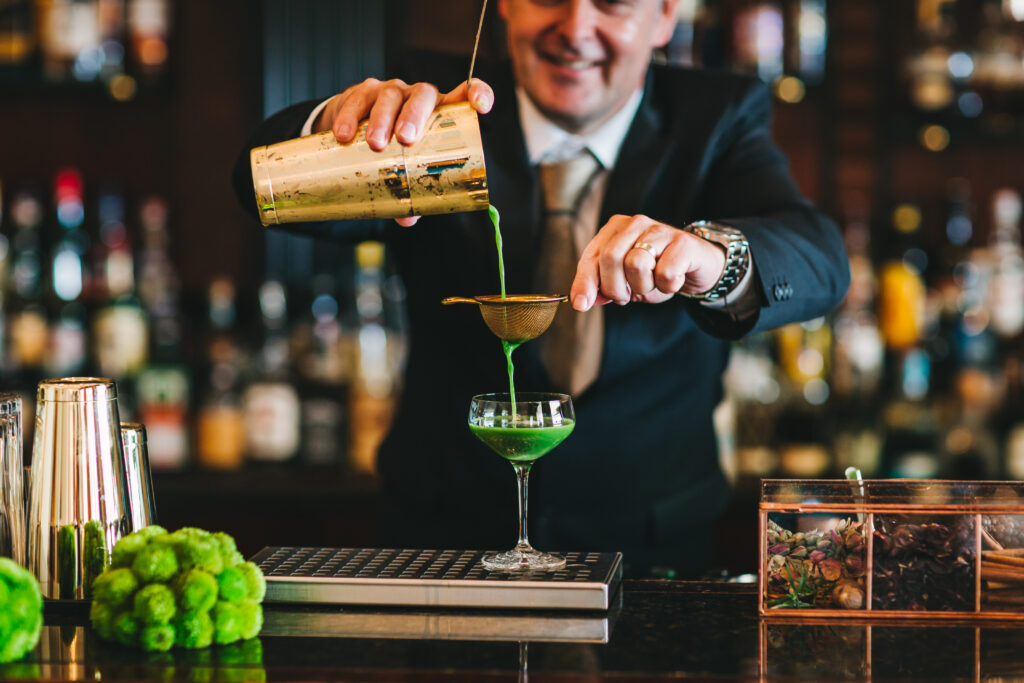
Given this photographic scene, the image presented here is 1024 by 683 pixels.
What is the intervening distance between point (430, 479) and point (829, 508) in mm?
A: 902

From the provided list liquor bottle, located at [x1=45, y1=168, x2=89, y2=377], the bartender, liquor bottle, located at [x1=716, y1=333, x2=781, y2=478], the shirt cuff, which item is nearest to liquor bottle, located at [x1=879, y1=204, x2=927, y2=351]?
liquor bottle, located at [x1=716, y1=333, x2=781, y2=478]

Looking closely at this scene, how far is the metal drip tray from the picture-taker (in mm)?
1272

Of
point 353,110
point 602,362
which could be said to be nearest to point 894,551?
point 602,362

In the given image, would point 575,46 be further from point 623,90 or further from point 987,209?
point 987,209

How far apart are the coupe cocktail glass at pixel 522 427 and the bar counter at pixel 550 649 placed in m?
0.15

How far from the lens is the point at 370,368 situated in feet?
10.0

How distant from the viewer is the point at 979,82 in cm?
309

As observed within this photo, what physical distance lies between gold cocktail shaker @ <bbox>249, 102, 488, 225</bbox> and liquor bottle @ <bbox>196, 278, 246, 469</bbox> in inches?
64.8

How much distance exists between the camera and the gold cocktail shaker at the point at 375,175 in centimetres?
132

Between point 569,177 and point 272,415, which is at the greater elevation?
point 569,177

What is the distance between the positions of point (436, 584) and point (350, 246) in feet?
6.28

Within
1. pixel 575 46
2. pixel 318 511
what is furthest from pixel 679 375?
pixel 318 511

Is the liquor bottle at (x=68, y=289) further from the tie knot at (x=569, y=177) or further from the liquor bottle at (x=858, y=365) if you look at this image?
the liquor bottle at (x=858, y=365)

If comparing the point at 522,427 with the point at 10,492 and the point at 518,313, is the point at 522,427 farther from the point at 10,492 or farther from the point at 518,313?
the point at 10,492
